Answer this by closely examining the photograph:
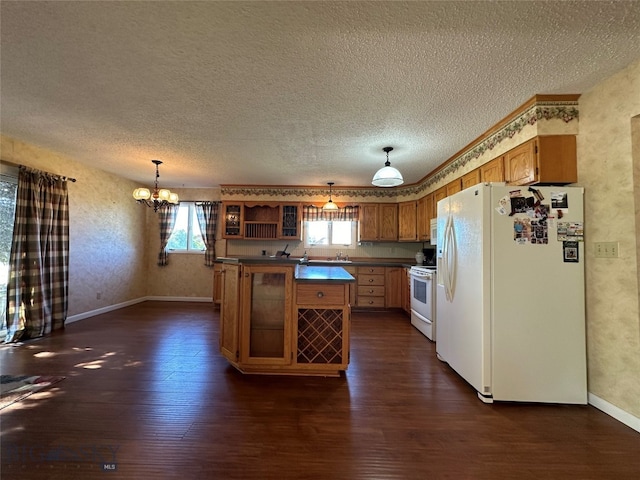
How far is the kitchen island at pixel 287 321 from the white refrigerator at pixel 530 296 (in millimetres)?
1198

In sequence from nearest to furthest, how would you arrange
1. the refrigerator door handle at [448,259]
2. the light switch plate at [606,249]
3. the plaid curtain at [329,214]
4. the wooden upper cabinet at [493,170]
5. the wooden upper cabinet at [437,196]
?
the light switch plate at [606,249] < the refrigerator door handle at [448,259] < the wooden upper cabinet at [493,170] < the wooden upper cabinet at [437,196] < the plaid curtain at [329,214]

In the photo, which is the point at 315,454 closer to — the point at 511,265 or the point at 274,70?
the point at 511,265

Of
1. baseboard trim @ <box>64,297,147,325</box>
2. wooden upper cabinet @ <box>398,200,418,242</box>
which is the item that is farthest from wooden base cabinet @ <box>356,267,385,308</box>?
baseboard trim @ <box>64,297,147,325</box>

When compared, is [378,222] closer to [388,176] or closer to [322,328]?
[388,176]

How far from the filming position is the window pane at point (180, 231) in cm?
613

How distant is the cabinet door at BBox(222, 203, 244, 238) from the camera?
5723 millimetres

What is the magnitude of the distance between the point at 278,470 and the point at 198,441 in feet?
1.85

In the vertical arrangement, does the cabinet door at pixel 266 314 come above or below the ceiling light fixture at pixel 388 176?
below

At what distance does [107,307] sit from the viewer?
16.4ft

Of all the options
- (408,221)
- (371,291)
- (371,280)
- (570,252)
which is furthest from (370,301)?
(570,252)

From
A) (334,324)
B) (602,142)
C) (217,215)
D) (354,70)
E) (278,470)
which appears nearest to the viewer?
(278,470)

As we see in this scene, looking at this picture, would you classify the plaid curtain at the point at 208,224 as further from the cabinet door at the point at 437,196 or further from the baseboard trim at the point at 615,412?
the baseboard trim at the point at 615,412

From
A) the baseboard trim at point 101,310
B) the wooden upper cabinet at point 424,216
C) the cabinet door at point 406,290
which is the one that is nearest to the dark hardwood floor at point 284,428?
the baseboard trim at point 101,310

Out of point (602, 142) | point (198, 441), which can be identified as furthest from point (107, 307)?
point (602, 142)
